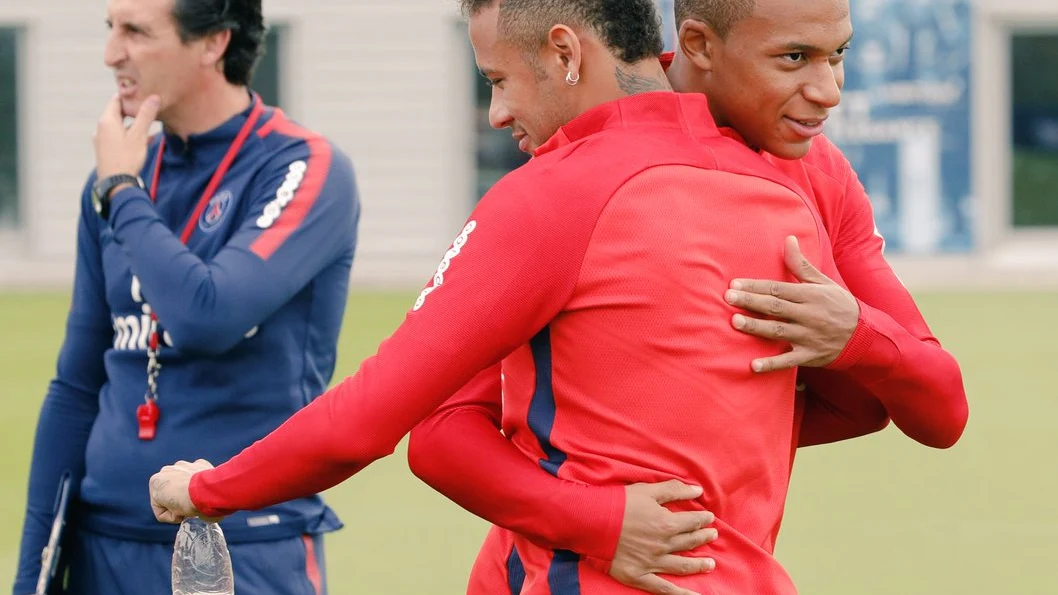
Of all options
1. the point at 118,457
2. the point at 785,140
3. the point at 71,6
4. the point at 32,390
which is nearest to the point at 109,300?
the point at 118,457

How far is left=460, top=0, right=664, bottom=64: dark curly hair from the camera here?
2246 mm

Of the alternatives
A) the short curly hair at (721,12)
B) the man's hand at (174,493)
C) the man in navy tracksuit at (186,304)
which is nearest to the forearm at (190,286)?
the man in navy tracksuit at (186,304)

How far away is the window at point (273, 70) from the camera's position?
66.2 feet

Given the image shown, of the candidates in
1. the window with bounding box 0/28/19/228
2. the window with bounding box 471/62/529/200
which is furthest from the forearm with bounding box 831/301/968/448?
the window with bounding box 0/28/19/228

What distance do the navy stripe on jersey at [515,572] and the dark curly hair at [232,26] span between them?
4.93 feet

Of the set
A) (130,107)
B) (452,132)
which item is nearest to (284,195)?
(130,107)

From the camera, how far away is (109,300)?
321 cm

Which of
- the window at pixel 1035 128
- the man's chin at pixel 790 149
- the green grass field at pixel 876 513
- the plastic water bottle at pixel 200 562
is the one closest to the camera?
the man's chin at pixel 790 149

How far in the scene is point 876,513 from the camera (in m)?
7.64

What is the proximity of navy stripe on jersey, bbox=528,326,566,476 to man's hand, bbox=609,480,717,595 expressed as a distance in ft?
0.39

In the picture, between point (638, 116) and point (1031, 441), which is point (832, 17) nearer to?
point (638, 116)

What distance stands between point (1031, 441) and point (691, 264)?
7702 mm

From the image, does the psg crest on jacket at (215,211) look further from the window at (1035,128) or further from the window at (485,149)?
the window at (1035,128)

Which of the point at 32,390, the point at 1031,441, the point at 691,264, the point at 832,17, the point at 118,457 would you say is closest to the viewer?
the point at 691,264
